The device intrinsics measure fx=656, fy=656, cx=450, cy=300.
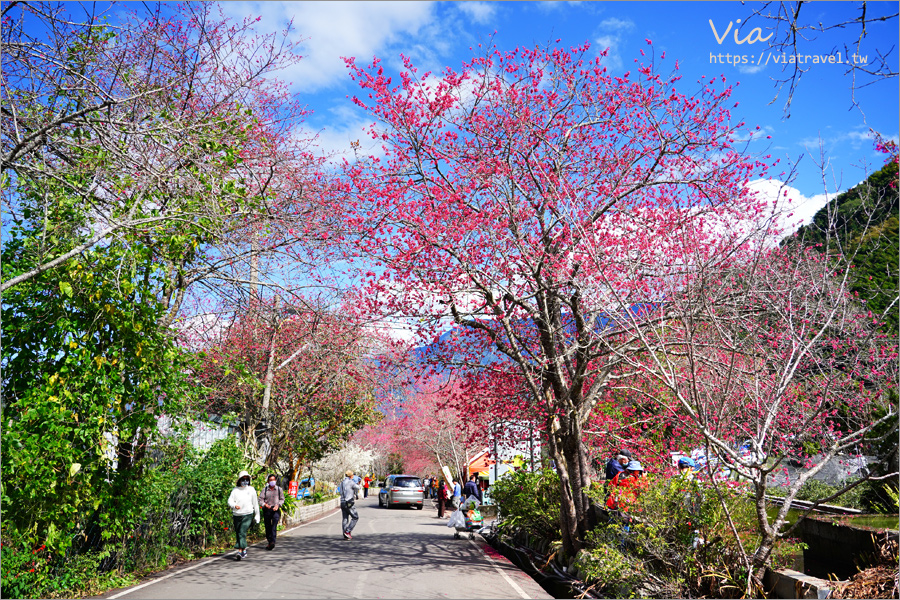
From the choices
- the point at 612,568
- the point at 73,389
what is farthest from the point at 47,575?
the point at 612,568

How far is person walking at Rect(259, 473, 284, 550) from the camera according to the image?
1463 centimetres

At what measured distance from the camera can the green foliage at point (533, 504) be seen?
1373 centimetres

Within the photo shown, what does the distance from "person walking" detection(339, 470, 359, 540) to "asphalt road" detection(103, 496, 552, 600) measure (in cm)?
131

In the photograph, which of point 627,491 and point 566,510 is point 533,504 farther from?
point 627,491

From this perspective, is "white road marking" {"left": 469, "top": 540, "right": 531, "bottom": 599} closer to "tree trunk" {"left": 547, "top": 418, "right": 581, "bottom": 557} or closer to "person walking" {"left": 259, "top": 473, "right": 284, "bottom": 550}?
"tree trunk" {"left": 547, "top": 418, "right": 581, "bottom": 557}

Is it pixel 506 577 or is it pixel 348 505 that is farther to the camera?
pixel 348 505

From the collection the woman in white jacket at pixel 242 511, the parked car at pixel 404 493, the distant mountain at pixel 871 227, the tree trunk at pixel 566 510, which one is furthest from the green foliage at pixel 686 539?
the parked car at pixel 404 493

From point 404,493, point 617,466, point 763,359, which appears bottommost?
point 404,493

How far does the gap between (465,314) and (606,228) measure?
2.97 meters

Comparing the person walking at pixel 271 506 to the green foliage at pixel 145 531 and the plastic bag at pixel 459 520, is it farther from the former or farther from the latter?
the plastic bag at pixel 459 520

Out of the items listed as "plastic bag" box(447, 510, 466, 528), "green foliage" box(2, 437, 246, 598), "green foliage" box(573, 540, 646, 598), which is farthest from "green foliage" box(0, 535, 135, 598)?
"plastic bag" box(447, 510, 466, 528)

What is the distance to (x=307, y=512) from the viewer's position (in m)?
28.1

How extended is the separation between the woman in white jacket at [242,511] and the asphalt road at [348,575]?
1.15 ft

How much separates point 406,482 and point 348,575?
107ft
